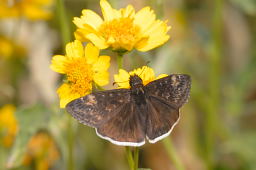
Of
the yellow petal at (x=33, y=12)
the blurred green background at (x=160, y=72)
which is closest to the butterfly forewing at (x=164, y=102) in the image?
the blurred green background at (x=160, y=72)

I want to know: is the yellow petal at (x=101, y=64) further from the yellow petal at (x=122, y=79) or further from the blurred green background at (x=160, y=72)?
the blurred green background at (x=160, y=72)

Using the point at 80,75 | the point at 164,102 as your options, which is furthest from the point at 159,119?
the point at 80,75

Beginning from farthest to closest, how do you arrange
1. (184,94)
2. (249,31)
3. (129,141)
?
(249,31)
(184,94)
(129,141)

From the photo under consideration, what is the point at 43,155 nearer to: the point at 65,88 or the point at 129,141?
the point at 65,88

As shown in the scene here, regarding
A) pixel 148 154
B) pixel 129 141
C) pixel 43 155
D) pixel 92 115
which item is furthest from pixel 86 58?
pixel 148 154

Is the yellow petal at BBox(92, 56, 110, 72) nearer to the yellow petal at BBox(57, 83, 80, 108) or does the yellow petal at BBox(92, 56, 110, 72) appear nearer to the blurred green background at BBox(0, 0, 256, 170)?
the yellow petal at BBox(57, 83, 80, 108)
